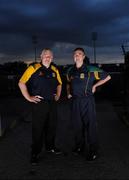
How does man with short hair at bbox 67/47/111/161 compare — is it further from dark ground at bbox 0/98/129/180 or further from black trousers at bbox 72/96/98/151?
dark ground at bbox 0/98/129/180

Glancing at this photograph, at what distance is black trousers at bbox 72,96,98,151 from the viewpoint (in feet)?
25.0

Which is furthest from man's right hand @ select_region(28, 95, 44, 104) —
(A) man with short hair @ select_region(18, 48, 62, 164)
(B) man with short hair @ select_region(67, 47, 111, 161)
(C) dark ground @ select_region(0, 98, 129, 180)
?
(C) dark ground @ select_region(0, 98, 129, 180)

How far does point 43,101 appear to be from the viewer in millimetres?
7445

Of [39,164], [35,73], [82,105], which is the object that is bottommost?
[39,164]

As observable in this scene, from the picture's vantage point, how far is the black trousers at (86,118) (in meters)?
7.62

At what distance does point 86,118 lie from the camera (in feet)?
25.2

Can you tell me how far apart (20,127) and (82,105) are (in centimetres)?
470

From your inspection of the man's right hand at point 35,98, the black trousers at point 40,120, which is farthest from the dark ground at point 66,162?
the man's right hand at point 35,98

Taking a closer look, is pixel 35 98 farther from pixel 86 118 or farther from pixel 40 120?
pixel 86 118

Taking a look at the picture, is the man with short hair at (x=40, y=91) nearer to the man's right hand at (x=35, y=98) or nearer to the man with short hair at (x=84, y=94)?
the man's right hand at (x=35, y=98)

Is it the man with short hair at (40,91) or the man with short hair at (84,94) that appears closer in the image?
the man with short hair at (40,91)

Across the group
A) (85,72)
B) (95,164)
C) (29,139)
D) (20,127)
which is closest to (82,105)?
(85,72)

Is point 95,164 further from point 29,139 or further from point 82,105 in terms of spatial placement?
point 29,139

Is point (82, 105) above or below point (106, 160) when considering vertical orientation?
above
